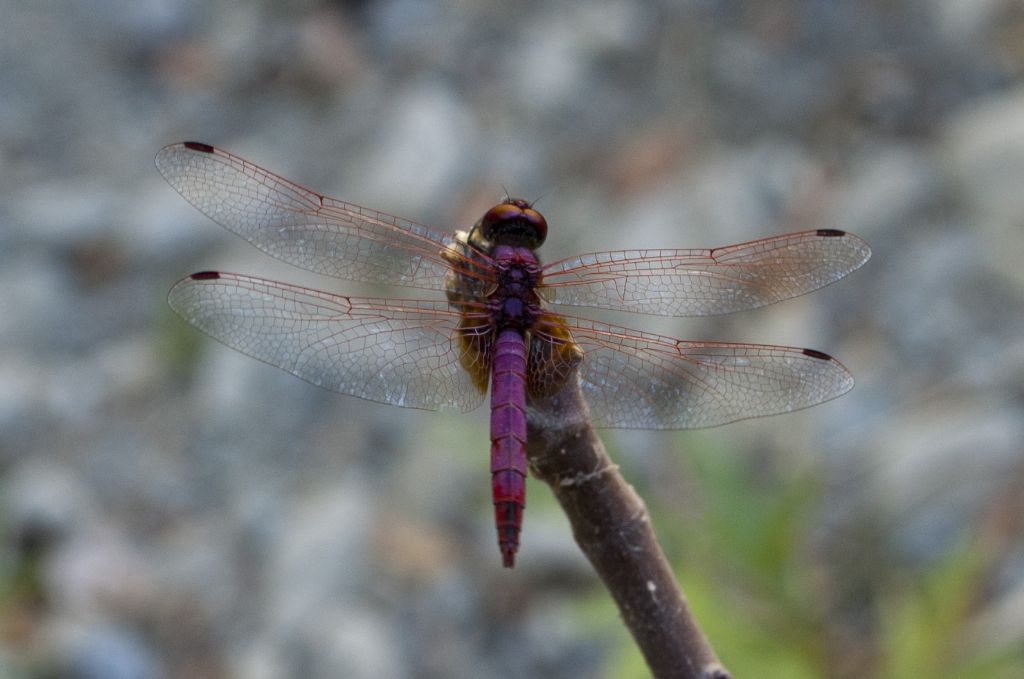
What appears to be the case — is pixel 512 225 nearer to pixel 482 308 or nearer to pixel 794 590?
pixel 482 308

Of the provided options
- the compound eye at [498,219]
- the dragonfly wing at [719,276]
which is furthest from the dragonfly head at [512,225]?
the dragonfly wing at [719,276]

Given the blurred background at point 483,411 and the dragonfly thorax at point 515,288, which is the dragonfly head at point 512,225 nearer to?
the dragonfly thorax at point 515,288

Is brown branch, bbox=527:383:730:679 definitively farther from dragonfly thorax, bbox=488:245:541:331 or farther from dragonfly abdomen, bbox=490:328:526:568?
dragonfly thorax, bbox=488:245:541:331

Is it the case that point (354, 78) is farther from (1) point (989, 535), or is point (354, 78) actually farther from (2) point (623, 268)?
(2) point (623, 268)

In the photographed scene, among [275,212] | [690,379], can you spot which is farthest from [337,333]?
[690,379]

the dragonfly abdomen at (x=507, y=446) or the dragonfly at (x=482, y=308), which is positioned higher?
the dragonfly at (x=482, y=308)

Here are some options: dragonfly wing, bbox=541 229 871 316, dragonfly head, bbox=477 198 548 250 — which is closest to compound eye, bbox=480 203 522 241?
dragonfly head, bbox=477 198 548 250
